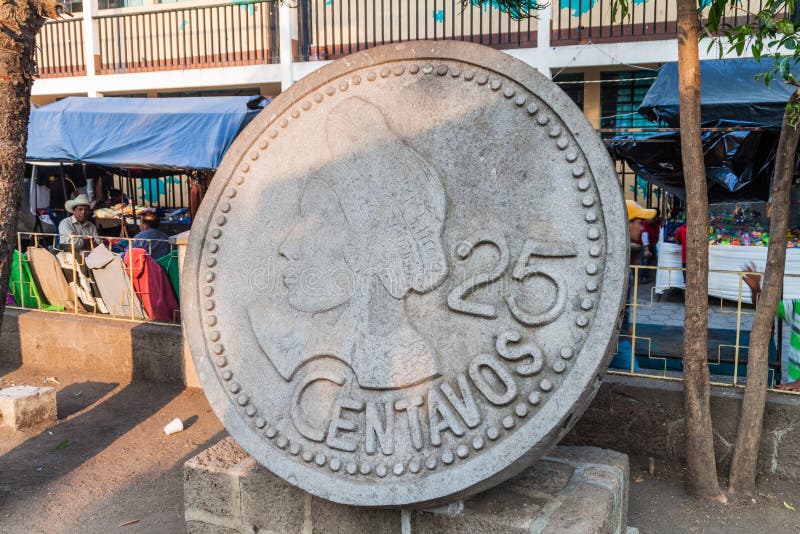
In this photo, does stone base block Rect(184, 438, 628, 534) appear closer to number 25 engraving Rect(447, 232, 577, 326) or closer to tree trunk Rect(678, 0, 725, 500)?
number 25 engraving Rect(447, 232, 577, 326)

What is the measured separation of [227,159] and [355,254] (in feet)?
2.42

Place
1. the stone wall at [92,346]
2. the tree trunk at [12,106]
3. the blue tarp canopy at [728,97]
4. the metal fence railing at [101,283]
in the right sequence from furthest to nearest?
the metal fence railing at [101,283], the blue tarp canopy at [728,97], the stone wall at [92,346], the tree trunk at [12,106]

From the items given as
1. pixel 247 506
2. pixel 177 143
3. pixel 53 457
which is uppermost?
pixel 177 143

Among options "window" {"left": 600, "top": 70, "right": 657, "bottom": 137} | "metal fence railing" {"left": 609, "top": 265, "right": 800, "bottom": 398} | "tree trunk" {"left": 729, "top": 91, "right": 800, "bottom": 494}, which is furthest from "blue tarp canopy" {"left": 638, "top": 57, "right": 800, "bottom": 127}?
"window" {"left": 600, "top": 70, "right": 657, "bottom": 137}

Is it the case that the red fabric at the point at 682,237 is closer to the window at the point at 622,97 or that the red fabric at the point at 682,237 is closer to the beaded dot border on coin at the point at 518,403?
the window at the point at 622,97

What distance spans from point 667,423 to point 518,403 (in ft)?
5.98

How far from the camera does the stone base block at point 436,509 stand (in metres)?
2.29

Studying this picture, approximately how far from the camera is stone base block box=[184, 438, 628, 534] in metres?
2.29

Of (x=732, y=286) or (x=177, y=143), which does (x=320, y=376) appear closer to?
(x=732, y=286)

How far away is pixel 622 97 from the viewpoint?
1106cm

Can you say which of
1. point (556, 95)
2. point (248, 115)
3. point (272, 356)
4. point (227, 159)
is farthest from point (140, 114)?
point (556, 95)

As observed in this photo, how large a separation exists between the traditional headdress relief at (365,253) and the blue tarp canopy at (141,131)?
4912mm

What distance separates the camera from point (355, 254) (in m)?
2.62

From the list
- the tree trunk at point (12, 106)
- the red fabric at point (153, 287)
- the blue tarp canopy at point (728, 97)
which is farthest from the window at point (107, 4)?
the tree trunk at point (12, 106)
